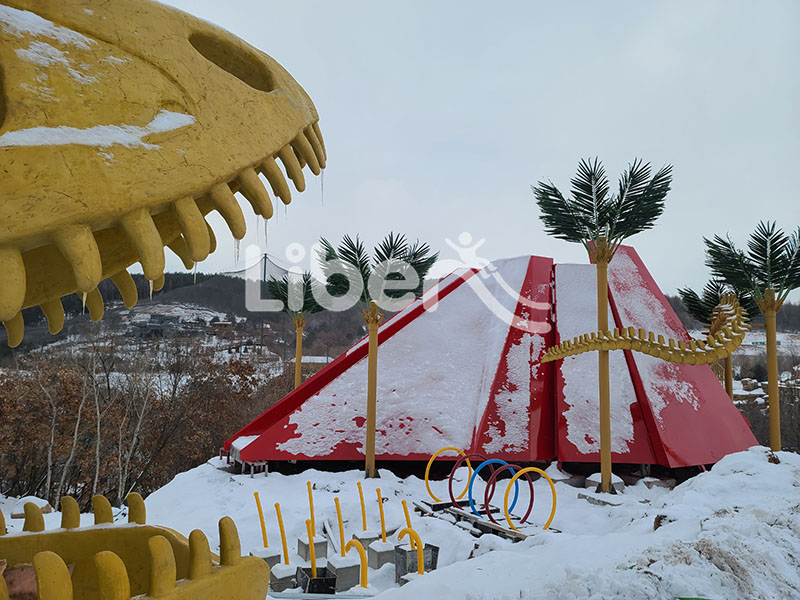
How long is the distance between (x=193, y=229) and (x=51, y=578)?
99 centimetres

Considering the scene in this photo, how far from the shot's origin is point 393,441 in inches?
418

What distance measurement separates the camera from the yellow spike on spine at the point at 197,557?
1668 mm

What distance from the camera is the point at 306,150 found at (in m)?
2.09

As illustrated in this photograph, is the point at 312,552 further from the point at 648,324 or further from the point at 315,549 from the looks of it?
the point at 648,324

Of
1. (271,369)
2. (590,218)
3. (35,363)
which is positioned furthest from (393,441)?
(271,369)

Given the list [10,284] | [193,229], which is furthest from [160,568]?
[193,229]

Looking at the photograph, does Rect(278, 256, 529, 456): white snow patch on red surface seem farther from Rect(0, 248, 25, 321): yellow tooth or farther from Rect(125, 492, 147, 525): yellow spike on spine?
Rect(0, 248, 25, 321): yellow tooth

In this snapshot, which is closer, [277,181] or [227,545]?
[227,545]

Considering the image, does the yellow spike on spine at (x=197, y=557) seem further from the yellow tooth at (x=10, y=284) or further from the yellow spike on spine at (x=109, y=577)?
the yellow tooth at (x=10, y=284)

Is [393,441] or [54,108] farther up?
[54,108]

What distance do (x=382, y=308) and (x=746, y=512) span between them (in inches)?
307

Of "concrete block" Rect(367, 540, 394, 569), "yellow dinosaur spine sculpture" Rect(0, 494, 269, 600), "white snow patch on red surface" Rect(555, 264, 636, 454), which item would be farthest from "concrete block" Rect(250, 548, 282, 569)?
"white snow patch on red surface" Rect(555, 264, 636, 454)

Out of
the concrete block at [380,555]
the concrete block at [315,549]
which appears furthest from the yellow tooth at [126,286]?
the concrete block at [315,549]

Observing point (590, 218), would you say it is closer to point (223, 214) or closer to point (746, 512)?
point (746, 512)
